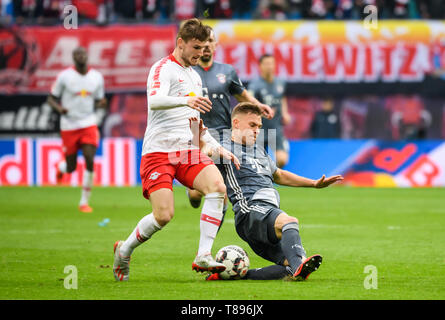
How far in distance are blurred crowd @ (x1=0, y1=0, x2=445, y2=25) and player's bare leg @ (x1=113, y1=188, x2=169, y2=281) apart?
14112 millimetres

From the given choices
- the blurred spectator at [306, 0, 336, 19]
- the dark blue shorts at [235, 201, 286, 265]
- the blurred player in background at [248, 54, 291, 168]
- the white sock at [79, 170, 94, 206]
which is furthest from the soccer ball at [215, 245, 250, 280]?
the blurred spectator at [306, 0, 336, 19]

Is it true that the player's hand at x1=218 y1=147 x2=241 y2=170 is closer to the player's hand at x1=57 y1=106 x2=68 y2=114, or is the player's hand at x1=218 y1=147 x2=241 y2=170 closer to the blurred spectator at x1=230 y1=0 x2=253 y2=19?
the player's hand at x1=57 y1=106 x2=68 y2=114

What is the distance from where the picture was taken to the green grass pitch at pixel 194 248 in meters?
5.99

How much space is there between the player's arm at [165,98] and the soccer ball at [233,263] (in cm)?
117

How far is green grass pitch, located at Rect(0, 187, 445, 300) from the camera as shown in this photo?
236 inches

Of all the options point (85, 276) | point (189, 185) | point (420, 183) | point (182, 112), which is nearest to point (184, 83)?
point (182, 112)

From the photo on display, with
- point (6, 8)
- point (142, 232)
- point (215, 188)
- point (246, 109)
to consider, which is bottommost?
point (142, 232)

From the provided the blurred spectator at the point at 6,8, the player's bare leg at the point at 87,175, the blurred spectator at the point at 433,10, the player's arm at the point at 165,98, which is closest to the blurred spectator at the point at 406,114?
the blurred spectator at the point at 433,10

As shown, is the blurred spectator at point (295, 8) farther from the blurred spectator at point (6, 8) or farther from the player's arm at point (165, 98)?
the player's arm at point (165, 98)

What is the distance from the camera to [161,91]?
6508 mm

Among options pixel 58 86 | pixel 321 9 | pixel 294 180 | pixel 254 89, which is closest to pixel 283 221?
pixel 294 180

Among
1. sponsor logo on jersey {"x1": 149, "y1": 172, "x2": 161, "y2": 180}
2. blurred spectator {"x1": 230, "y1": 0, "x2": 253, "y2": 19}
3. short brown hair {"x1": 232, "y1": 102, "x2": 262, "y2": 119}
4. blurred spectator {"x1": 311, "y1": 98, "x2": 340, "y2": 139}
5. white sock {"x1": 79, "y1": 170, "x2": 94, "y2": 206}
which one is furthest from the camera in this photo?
blurred spectator {"x1": 230, "y1": 0, "x2": 253, "y2": 19}

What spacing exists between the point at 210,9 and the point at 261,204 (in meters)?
14.7

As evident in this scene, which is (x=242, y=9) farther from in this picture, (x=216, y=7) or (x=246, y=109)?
(x=246, y=109)
